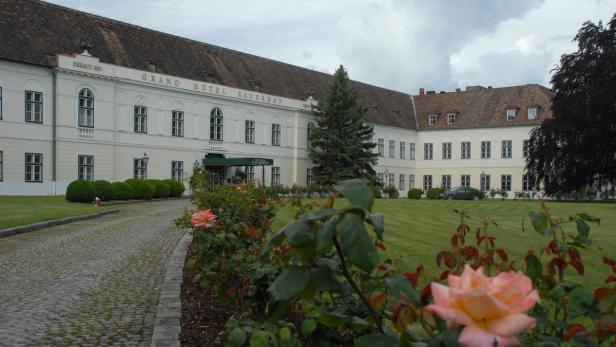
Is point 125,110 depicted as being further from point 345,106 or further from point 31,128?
point 345,106

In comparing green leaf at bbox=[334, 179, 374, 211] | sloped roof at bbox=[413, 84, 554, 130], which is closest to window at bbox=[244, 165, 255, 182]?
sloped roof at bbox=[413, 84, 554, 130]

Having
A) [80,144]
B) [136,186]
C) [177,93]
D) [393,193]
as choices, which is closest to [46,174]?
[80,144]

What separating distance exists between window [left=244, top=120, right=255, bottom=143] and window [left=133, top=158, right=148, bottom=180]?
9.07 metres

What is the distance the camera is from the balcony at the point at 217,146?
4169cm

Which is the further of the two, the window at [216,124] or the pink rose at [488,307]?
the window at [216,124]

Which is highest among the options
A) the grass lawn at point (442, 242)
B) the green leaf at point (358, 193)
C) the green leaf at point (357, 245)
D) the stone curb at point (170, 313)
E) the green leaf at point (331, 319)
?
the green leaf at point (358, 193)

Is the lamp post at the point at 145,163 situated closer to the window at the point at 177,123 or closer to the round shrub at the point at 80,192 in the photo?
the window at the point at 177,123

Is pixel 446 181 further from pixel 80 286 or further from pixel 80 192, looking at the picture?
pixel 80 286

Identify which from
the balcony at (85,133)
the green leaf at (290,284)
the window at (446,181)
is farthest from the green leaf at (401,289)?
the window at (446,181)

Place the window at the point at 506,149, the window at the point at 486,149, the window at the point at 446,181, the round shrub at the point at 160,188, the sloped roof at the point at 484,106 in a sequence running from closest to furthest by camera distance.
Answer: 1. the round shrub at the point at 160,188
2. the sloped roof at the point at 484,106
3. the window at the point at 506,149
4. the window at the point at 486,149
5. the window at the point at 446,181

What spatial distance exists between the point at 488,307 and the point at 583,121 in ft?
110

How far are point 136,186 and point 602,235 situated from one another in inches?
876

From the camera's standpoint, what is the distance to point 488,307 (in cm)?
119

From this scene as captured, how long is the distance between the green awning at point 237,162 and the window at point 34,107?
455 inches
